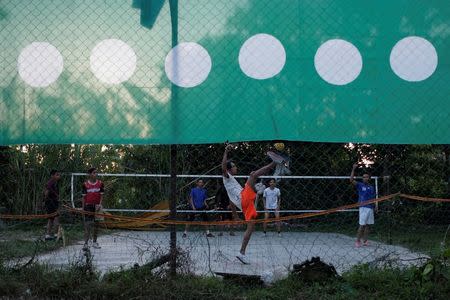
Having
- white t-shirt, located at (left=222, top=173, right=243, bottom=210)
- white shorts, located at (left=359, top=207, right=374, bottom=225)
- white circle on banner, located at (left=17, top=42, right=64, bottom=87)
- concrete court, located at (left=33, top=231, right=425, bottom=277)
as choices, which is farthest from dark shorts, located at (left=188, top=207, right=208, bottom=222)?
white circle on banner, located at (left=17, top=42, right=64, bottom=87)

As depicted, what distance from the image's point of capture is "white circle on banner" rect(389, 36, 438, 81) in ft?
20.7

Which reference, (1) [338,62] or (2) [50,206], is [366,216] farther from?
(2) [50,206]

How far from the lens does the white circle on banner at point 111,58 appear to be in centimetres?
623

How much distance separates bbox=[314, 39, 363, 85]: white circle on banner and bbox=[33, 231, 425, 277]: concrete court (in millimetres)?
2270

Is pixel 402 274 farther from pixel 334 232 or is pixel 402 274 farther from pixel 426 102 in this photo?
pixel 334 232

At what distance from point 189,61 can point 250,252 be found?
19.3 ft

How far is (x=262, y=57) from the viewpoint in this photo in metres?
6.22

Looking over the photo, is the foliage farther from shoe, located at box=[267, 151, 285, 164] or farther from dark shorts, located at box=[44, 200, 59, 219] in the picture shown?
dark shorts, located at box=[44, 200, 59, 219]

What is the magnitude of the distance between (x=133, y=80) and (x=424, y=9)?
130 inches

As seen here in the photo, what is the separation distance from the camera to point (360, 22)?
632cm

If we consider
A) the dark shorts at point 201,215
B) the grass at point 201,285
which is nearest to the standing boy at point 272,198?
the dark shorts at point 201,215

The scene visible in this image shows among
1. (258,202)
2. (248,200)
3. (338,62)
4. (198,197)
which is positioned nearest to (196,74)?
(338,62)

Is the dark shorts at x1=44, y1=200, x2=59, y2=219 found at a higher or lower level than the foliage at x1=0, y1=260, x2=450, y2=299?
higher

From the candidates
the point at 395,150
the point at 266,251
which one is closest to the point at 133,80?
the point at 266,251
